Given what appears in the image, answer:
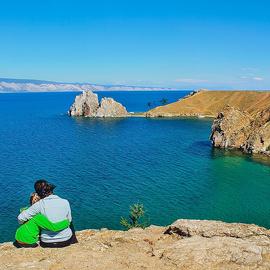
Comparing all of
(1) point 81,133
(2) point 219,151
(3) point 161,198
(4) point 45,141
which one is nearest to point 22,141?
(4) point 45,141

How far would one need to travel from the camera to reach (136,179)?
331ft

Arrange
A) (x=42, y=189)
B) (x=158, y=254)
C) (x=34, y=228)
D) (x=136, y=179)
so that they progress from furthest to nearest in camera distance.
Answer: (x=136, y=179), (x=158, y=254), (x=34, y=228), (x=42, y=189)

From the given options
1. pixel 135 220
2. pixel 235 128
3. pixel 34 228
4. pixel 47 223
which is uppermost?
pixel 47 223

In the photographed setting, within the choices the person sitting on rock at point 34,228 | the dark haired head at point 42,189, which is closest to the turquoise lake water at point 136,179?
the person sitting on rock at point 34,228

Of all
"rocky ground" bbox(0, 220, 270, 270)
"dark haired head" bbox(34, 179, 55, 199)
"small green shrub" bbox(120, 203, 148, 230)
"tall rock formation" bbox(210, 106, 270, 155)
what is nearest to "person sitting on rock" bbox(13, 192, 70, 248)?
"rocky ground" bbox(0, 220, 270, 270)

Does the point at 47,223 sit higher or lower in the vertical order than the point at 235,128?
higher

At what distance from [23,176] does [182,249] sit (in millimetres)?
89468

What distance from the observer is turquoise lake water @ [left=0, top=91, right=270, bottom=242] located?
7619cm

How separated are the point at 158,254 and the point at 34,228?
245 inches

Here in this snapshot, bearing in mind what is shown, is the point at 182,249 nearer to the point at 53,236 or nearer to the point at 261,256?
the point at 261,256

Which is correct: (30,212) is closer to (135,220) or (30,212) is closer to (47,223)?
(47,223)

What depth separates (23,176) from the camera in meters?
104

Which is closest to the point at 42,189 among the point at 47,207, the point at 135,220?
the point at 47,207

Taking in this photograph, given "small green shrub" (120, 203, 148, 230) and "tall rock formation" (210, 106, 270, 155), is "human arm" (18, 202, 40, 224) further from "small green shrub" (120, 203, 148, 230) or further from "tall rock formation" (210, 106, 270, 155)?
"tall rock formation" (210, 106, 270, 155)
